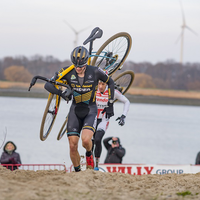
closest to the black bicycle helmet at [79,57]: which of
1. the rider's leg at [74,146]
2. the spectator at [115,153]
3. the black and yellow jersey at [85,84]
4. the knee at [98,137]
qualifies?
the black and yellow jersey at [85,84]

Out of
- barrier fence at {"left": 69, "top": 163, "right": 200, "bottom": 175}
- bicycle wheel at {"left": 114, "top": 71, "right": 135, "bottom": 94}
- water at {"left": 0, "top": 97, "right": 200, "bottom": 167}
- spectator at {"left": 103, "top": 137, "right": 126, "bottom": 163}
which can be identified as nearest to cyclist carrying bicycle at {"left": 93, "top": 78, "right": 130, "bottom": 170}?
bicycle wheel at {"left": 114, "top": 71, "right": 135, "bottom": 94}

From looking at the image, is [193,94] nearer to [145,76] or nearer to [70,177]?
[145,76]

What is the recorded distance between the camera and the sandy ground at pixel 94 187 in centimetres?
643

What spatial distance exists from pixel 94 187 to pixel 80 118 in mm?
2272

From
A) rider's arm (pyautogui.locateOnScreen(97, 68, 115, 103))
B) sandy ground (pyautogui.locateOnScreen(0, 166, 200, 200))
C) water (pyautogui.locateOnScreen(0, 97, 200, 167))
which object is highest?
rider's arm (pyautogui.locateOnScreen(97, 68, 115, 103))

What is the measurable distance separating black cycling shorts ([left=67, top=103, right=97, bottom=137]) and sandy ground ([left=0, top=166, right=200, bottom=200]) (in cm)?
103

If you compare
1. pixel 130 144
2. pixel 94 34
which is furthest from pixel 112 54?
pixel 130 144

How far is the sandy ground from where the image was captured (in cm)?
643

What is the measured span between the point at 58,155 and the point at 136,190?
2264 cm

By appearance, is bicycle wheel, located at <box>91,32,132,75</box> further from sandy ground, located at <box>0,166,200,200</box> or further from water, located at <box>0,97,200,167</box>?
water, located at <box>0,97,200,167</box>

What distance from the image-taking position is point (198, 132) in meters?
A: 56.2

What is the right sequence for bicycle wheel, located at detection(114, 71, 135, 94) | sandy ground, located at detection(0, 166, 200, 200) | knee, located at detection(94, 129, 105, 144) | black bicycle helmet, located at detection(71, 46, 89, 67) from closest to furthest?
sandy ground, located at detection(0, 166, 200, 200)
black bicycle helmet, located at detection(71, 46, 89, 67)
knee, located at detection(94, 129, 105, 144)
bicycle wheel, located at detection(114, 71, 135, 94)

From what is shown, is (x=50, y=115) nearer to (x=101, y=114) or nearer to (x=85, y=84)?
(x=85, y=84)

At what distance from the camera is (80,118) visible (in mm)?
9414
